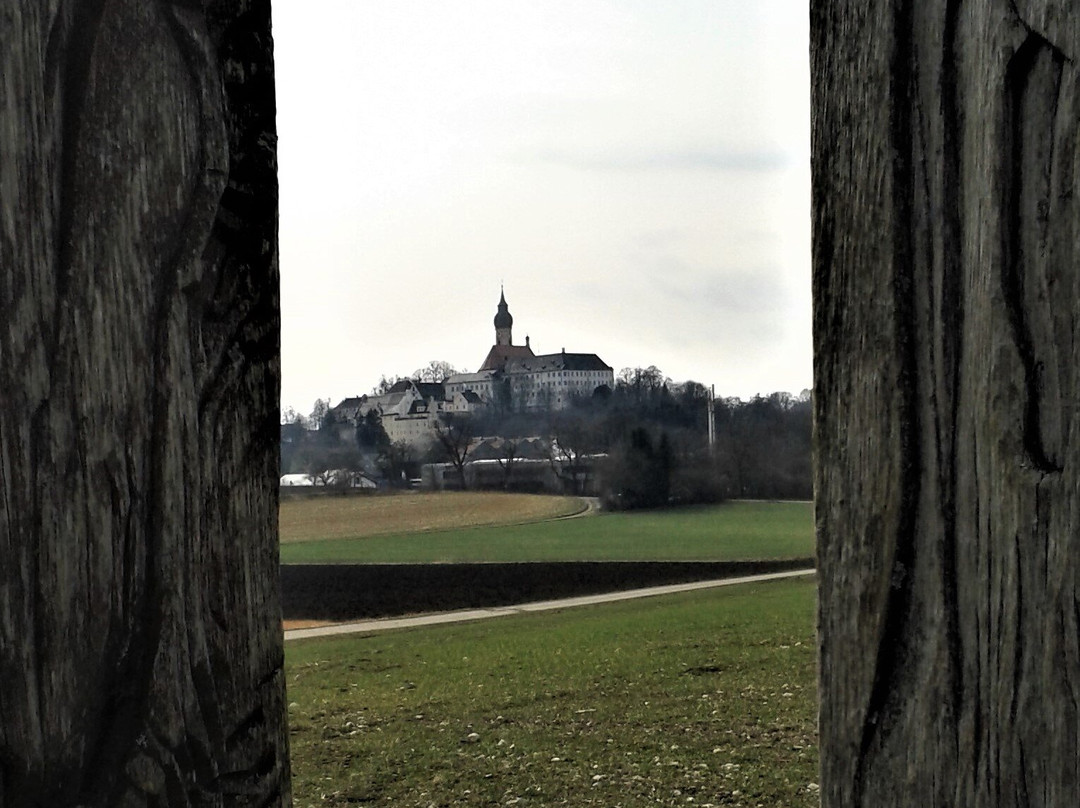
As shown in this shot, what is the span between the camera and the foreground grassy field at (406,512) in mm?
58969

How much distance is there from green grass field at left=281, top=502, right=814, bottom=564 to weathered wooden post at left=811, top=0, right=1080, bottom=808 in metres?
39.5

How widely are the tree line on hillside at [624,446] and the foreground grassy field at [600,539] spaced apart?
266 cm

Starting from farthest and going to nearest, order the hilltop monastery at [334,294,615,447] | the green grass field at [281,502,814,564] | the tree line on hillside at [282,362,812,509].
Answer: the hilltop monastery at [334,294,615,447]
the tree line on hillside at [282,362,812,509]
the green grass field at [281,502,814,564]

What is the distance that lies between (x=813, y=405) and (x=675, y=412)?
70.3 metres

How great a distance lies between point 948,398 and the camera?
1.94ft

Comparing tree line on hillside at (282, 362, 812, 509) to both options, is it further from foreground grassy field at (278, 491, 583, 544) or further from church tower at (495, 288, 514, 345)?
church tower at (495, 288, 514, 345)

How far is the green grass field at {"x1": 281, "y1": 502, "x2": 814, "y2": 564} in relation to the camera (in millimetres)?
42375

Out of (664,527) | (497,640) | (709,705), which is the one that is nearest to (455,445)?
(664,527)

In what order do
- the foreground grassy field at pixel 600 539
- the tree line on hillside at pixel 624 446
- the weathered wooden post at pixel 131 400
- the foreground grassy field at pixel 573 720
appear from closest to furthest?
the weathered wooden post at pixel 131 400, the foreground grassy field at pixel 573 720, the foreground grassy field at pixel 600 539, the tree line on hillside at pixel 624 446

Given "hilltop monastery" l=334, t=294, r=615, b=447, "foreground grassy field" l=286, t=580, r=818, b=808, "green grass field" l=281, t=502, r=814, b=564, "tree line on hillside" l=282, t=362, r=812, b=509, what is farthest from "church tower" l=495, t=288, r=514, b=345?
"foreground grassy field" l=286, t=580, r=818, b=808

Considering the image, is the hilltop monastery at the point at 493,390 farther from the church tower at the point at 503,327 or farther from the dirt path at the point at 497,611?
the dirt path at the point at 497,611

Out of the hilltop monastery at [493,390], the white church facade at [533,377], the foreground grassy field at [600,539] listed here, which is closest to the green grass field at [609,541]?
the foreground grassy field at [600,539]

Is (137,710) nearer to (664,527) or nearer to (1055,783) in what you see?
(1055,783)

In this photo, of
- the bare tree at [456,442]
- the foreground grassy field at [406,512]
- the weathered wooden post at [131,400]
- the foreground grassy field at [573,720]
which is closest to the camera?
the weathered wooden post at [131,400]
